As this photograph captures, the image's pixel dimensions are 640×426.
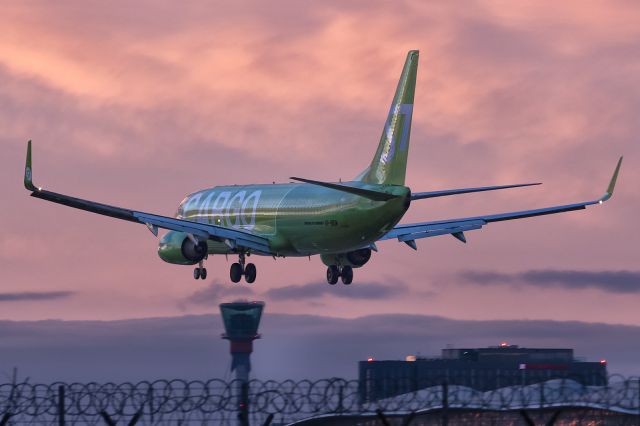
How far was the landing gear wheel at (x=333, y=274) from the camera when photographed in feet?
315

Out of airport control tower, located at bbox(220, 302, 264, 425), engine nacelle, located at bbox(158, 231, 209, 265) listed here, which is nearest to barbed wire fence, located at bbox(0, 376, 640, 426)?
engine nacelle, located at bbox(158, 231, 209, 265)

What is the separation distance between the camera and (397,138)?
8412 centimetres

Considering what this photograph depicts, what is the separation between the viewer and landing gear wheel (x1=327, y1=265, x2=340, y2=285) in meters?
96.1

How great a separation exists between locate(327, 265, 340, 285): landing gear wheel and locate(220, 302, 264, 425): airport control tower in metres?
99.7

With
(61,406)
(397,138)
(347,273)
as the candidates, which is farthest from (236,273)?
(61,406)

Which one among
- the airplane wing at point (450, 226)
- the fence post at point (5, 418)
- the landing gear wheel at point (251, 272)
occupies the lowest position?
the fence post at point (5, 418)

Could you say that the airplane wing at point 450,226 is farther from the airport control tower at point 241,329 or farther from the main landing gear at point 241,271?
the airport control tower at point 241,329

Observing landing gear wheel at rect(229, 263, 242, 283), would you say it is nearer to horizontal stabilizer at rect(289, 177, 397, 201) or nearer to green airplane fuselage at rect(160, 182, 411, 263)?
green airplane fuselage at rect(160, 182, 411, 263)

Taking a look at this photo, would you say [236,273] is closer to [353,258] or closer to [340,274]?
[340,274]

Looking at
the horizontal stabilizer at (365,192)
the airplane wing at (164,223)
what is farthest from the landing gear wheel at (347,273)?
the horizontal stabilizer at (365,192)

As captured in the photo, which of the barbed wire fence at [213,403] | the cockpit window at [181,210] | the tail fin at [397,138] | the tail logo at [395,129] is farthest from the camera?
the cockpit window at [181,210]

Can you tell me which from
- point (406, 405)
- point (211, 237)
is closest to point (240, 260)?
point (211, 237)

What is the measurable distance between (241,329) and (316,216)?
112 m

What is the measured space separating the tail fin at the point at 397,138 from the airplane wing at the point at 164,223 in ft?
33.6
